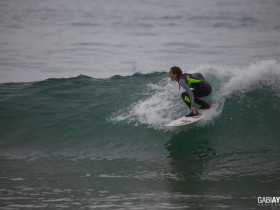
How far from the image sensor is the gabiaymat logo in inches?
213

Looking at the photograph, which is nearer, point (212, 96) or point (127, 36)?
point (212, 96)

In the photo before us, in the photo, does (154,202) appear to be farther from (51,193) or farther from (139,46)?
(139,46)

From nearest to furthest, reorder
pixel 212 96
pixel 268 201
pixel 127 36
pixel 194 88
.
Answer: pixel 268 201 < pixel 194 88 < pixel 212 96 < pixel 127 36

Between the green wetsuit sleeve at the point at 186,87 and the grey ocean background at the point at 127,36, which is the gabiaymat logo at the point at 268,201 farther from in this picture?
the grey ocean background at the point at 127,36

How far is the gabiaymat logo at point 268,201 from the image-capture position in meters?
5.42

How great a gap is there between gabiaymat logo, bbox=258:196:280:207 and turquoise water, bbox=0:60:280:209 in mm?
120

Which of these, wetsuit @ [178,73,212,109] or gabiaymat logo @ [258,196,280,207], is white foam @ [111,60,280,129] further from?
gabiaymat logo @ [258,196,280,207]

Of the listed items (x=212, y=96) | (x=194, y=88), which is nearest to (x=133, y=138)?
(x=194, y=88)

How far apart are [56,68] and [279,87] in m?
10.9

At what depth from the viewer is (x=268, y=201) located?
18.2ft

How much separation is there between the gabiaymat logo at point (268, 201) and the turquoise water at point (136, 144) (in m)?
0.12

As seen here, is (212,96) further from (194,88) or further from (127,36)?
(127,36)

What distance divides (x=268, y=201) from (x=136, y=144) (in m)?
3.55

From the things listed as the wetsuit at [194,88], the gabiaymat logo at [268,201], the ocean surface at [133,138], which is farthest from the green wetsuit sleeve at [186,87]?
the gabiaymat logo at [268,201]
